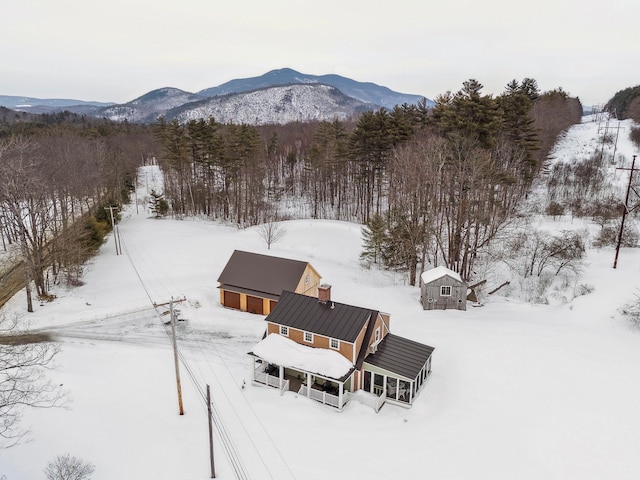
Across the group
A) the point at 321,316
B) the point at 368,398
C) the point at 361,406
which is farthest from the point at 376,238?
the point at 361,406

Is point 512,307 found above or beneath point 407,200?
beneath

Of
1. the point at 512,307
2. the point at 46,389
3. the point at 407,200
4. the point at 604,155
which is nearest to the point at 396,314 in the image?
the point at 512,307

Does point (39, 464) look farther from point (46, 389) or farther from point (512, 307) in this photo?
point (512, 307)

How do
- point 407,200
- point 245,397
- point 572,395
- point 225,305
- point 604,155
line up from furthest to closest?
point 604,155 → point 407,200 → point 225,305 → point 245,397 → point 572,395

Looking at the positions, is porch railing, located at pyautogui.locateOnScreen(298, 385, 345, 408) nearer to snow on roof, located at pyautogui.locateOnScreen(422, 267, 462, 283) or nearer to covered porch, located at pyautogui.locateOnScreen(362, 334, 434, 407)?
covered porch, located at pyautogui.locateOnScreen(362, 334, 434, 407)

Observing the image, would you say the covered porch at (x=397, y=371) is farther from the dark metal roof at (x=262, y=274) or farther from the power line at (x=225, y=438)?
the dark metal roof at (x=262, y=274)

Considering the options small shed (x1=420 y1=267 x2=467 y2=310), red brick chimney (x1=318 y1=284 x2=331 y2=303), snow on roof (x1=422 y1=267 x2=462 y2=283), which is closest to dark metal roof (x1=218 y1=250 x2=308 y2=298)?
red brick chimney (x1=318 y1=284 x2=331 y2=303)

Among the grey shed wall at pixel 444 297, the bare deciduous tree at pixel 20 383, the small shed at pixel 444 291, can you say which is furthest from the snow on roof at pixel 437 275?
the bare deciduous tree at pixel 20 383
